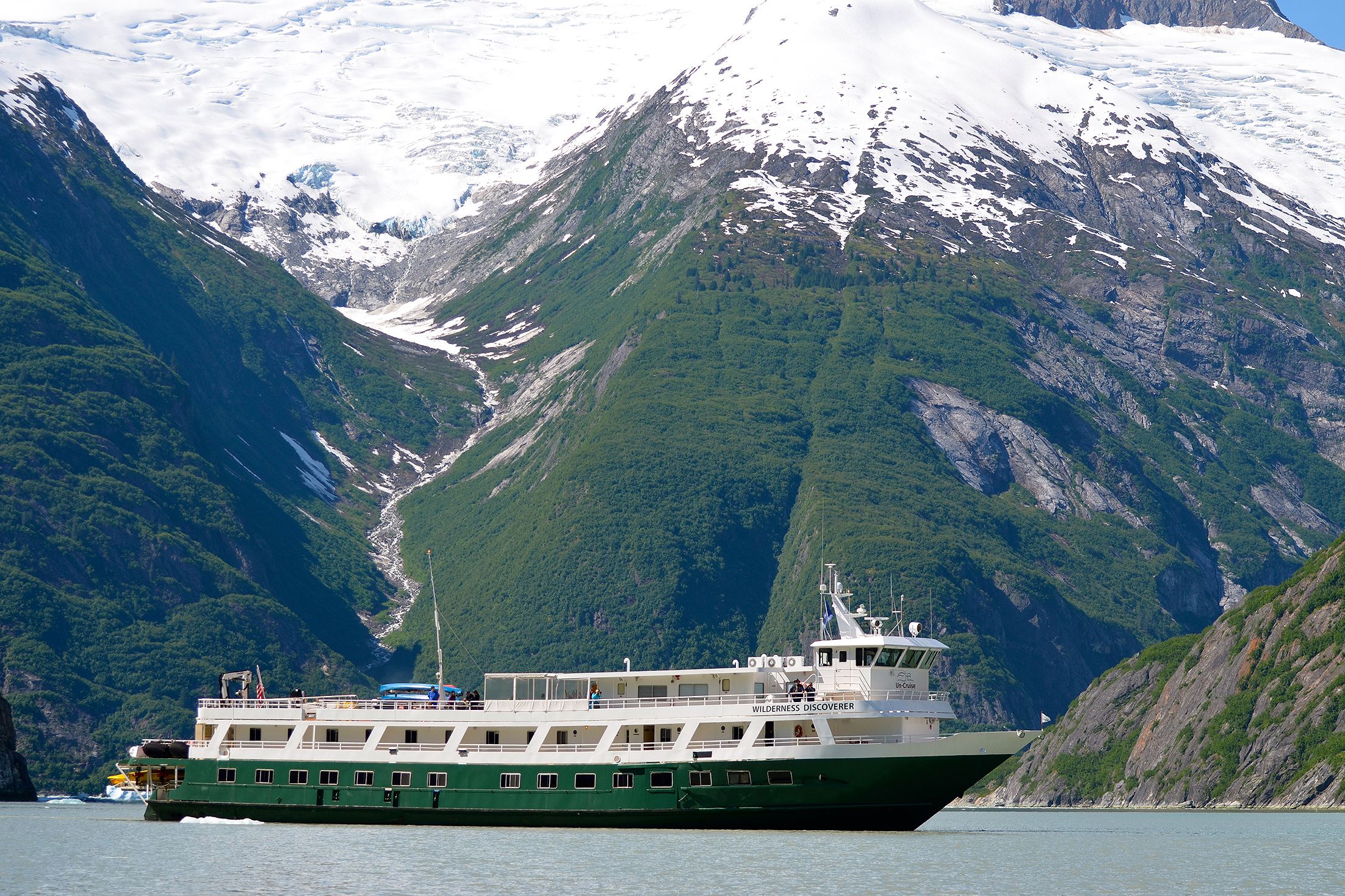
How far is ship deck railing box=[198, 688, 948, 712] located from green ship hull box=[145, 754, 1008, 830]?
3.30 metres

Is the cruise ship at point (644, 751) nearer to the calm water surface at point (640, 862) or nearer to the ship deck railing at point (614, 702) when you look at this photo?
the ship deck railing at point (614, 702)

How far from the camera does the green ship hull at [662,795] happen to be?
99.6 m

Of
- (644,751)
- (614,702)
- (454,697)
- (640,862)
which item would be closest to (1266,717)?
(644,751)

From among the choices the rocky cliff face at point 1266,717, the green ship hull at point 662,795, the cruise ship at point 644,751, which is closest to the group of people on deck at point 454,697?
the cruise ship at point 644,751

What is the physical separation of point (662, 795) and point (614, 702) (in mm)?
5905

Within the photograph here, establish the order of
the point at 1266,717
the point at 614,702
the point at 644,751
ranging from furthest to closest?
1. the point at 1266,717
2. the point at 614,702
3. the point at 644,751

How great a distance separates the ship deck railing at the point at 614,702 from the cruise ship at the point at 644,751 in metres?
0.12

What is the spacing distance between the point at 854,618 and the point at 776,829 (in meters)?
13.0

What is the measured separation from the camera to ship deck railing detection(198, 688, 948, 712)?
333ft

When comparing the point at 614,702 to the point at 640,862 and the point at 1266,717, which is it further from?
the point at 1266,717

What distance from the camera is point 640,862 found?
277ft

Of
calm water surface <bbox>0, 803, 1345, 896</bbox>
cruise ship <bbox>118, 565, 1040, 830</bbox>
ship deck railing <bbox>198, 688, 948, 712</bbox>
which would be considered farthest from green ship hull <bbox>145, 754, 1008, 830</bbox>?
ship deck railing <bbox>198, 688, 948, 712</bbox>

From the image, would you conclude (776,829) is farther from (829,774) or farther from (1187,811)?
(1187,811)

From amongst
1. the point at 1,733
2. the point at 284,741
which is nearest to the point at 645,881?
the point at 284,741
